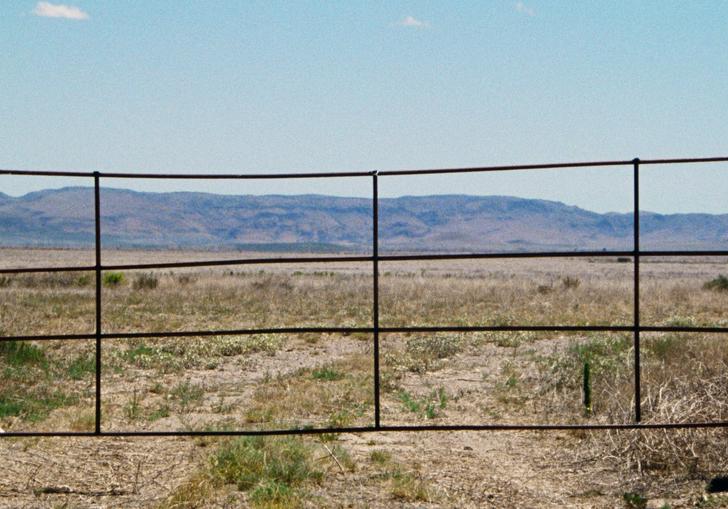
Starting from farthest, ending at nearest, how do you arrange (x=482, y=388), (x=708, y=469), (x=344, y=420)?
(x=482, y=388), (x=344, y=420), (x=708, y=469)

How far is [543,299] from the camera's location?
109ft

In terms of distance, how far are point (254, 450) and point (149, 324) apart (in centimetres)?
1408

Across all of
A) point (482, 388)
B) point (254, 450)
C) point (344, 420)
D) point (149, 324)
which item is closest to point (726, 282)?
point (149, 324)

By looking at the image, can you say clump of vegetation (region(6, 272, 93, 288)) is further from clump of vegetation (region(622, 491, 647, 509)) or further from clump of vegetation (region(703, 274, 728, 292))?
clump of vegetation (region(622, 491, 647, 509))

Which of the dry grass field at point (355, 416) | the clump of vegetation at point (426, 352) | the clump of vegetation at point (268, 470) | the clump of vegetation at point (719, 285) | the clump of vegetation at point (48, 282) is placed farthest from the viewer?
the clump of vegetation at point (48, 282)

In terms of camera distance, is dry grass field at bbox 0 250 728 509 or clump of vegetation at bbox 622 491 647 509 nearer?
clump of vegetation at bbox 622 491 647 509

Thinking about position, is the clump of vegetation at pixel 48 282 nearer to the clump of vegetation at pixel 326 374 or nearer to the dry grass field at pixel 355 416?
the dry grass field at pixel 355 416

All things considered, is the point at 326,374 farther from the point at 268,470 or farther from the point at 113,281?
the point at 113,281

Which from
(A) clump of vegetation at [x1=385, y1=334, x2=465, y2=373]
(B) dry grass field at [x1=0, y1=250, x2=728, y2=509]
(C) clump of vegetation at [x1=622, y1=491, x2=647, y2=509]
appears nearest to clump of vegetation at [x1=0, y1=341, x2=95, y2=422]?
(B) dry grass field at [x1=0, y1=250, x2=728, y2=509]

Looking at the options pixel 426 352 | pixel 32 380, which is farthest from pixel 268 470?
pixel 426 352

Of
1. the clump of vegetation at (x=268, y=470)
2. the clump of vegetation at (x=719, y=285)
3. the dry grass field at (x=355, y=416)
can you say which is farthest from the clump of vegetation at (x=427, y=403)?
the clump of vegetation at (x=719, y=285)

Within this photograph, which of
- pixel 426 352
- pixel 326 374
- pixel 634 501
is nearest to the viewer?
pixel 634 501

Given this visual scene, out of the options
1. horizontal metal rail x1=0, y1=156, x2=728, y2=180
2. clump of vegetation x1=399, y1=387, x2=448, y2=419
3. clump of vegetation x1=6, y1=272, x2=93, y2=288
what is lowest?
clump of vegetation x1=399, y1=387, x2=448, y2=419

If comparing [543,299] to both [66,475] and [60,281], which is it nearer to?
[60,281]
